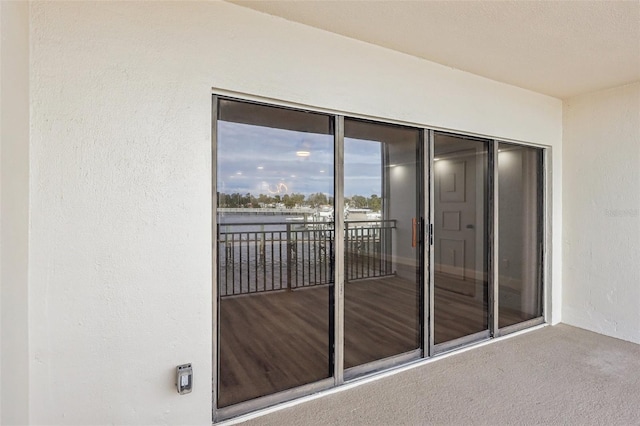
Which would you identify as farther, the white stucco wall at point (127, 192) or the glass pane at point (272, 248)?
the glass pane at point (272, 248)

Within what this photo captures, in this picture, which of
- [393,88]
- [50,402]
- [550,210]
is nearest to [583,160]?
[550,210]

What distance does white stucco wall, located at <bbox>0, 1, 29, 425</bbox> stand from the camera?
1.23 meters

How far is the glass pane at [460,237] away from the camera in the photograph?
9.70ft

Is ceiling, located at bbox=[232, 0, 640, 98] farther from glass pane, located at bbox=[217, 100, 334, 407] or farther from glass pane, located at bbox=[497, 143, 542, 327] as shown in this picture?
glass pane, located at bbox=[497, 143, 542, 327]

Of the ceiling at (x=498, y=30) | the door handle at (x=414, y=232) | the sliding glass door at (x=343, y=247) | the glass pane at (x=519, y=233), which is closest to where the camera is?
the ceiling at (x=498, y=30)

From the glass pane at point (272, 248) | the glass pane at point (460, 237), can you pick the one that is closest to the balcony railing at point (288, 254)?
the glass pane at point (272, 248)

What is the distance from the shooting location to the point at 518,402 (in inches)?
87.7

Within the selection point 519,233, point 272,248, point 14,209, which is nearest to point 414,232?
point 272,248

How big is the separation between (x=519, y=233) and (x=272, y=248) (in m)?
2.77

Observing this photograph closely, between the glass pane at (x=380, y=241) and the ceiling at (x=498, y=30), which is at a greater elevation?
the ceiling at (x=498, y=30)

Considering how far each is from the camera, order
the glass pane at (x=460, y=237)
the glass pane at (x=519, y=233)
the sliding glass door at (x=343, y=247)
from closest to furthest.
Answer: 1. the sliding glass door at (x=343, y=247)
2. the glass pane at (x=460, y=237)
3. the glass pane at (x=519, y=233)

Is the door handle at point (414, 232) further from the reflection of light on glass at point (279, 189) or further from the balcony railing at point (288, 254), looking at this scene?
the reflection of light on glass at point (279, 189)

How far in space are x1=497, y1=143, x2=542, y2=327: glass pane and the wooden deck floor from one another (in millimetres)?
918

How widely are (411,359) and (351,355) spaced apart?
1.96 ft
